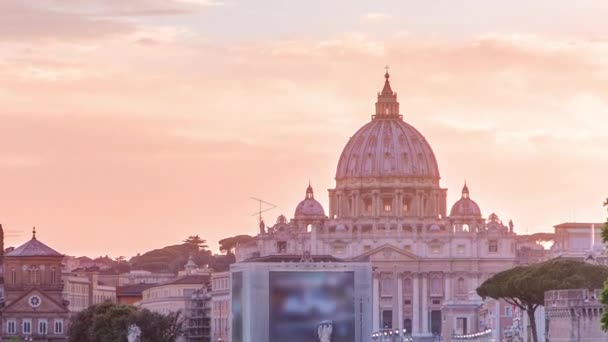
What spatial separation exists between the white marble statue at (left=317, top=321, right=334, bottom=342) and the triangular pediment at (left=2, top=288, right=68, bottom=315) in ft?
162

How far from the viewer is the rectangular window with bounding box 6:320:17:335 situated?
182250 mm

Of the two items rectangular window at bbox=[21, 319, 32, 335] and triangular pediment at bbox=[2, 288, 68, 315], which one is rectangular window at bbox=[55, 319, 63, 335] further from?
rectangular window at bbox=[21, 319, 32, 335]

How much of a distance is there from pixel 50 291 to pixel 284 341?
159 feet

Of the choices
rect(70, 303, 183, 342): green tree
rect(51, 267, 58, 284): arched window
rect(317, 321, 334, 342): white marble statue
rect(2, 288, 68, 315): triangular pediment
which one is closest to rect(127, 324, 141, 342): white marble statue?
rect(70, 303, 183, 342): green tree

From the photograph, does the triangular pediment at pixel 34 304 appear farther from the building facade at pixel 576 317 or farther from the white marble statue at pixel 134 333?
the building facade at pixel 576 317

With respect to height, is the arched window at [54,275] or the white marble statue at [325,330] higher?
the arched window at [54,275]

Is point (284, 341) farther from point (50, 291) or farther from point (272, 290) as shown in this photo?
point (50, 291)

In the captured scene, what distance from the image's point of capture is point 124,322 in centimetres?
16588

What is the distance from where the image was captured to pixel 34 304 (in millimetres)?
185125

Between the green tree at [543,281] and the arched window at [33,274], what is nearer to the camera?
the green tree at [543,281]

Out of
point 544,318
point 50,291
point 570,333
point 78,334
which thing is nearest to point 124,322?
point 78,334

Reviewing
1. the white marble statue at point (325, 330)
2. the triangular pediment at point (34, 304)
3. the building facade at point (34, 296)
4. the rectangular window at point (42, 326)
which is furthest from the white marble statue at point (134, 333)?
the triangular pediment at point (34, 304)

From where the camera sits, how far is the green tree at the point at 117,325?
6486 inches

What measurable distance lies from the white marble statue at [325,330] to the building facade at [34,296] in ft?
142
